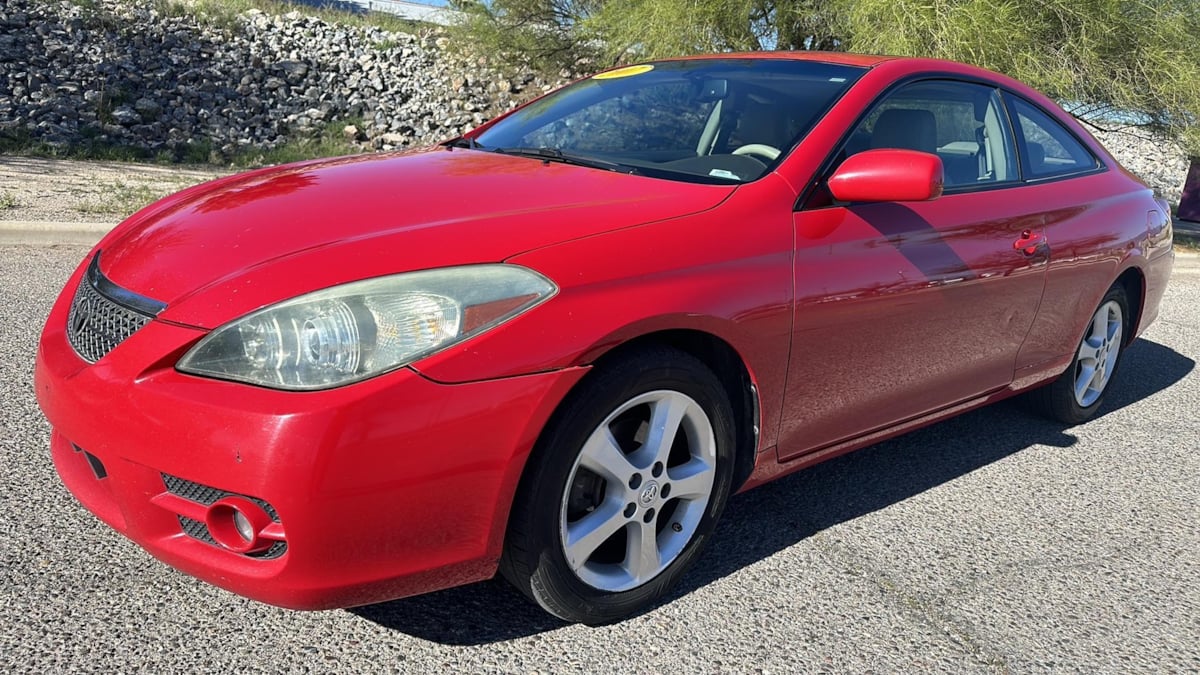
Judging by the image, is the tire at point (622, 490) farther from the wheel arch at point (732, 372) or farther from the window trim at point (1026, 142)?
the window trim at point (1026, 142)

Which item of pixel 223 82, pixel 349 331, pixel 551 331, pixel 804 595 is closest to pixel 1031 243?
pixel 804 595

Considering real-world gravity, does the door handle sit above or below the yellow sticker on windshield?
below

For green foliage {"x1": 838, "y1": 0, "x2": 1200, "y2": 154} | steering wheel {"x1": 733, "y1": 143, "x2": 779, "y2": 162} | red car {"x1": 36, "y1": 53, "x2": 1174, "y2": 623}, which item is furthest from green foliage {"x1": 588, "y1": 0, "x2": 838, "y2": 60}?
steering wheel {"x1": 733, "y1": 143, "x2": 779, "y2": 162}

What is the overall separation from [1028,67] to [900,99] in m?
9.46

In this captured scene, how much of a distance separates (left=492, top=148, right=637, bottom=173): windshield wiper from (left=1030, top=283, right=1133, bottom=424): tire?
249 centimetres

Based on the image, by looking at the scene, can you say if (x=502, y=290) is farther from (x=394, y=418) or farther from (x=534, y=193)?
(x=534, y=193)

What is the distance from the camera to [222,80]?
51.7ft

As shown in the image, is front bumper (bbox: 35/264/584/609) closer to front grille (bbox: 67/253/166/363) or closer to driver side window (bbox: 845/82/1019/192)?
front grille (bbox: 67/253/166/363)

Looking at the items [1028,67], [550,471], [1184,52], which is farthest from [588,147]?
[1184,52]

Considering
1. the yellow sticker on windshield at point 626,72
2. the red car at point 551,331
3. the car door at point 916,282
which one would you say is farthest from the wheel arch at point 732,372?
the yellow sticker on windshield at point 626,72

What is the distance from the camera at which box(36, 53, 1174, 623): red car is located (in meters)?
2.06

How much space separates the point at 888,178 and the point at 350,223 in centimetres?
153

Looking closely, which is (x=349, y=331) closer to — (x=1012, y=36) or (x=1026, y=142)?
(x=1026, y=142)

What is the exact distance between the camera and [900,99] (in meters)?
3.45
